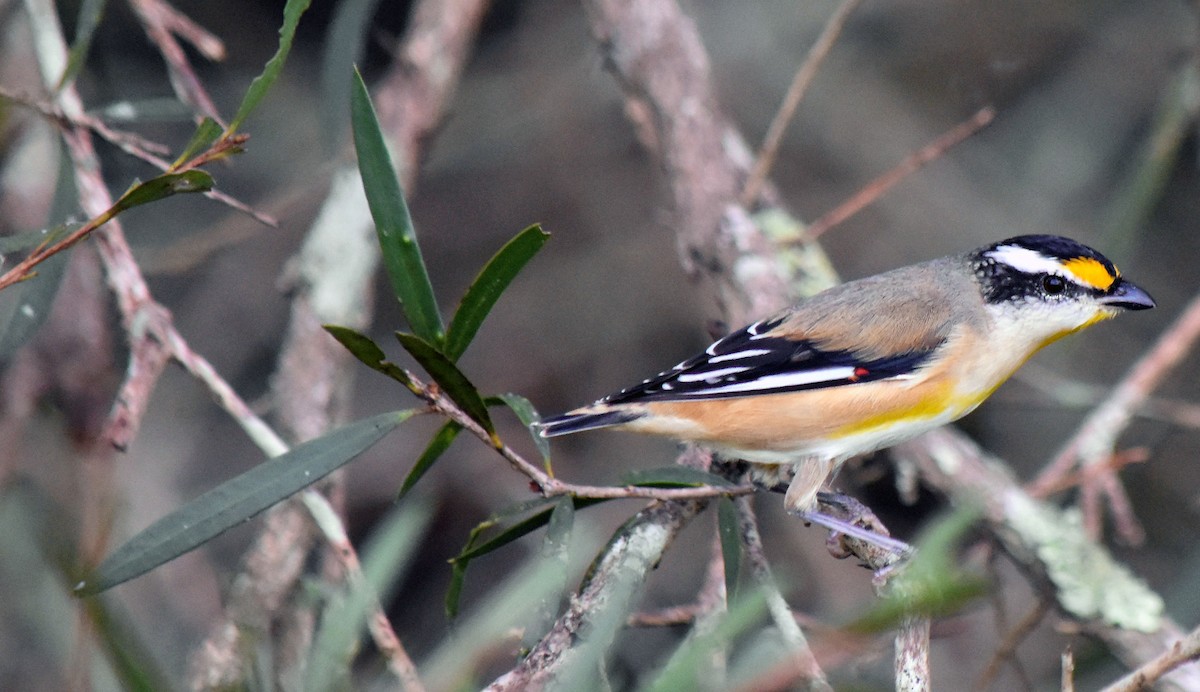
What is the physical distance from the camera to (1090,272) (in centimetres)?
322

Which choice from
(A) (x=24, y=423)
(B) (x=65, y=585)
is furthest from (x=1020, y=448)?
(B) (x=65, y=585)

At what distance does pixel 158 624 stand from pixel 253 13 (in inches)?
121

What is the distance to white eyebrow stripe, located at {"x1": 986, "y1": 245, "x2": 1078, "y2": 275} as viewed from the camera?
327 cm

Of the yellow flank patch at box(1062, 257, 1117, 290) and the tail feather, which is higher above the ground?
the tail feather

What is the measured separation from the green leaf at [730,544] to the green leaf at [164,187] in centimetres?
131

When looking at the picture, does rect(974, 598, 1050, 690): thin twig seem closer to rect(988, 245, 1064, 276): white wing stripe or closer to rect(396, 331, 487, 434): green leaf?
rect(988, 245, 1064, 276): white wing stripe

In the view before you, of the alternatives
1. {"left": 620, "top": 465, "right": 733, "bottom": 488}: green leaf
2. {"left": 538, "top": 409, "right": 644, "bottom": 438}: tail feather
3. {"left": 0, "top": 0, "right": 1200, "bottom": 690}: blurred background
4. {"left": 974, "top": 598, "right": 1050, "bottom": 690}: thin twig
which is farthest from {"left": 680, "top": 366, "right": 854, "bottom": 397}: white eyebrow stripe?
{"left": 0, "top": 0, "right": 1200, "bottom": 690}: blurred background

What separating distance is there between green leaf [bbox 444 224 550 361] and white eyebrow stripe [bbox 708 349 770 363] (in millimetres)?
1116

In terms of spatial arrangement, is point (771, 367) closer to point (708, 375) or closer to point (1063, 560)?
point (708, 375)

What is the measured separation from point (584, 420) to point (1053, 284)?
149cm

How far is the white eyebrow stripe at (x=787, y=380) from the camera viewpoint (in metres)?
3.06

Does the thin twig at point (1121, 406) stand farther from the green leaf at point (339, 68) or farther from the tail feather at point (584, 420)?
the green leaf at point (339, 68)

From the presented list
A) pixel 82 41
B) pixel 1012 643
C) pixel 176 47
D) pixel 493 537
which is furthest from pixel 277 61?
pixel 1012 643

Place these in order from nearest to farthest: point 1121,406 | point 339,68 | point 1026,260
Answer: point 1026,260, point 339,68, point 1121,406
